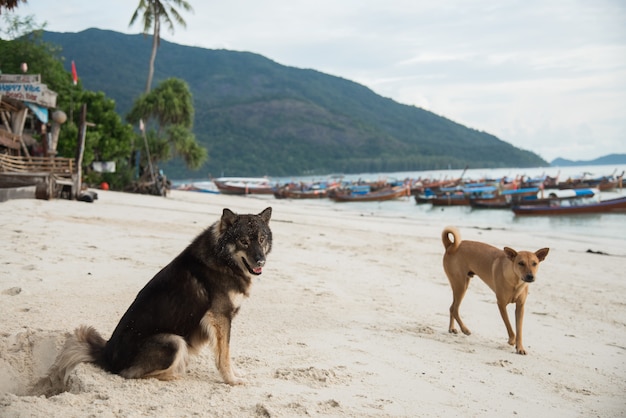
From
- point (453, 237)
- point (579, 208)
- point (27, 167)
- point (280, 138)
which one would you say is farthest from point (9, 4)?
point (280, 138)

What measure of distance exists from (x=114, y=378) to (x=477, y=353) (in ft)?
12.7

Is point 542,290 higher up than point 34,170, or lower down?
lower down

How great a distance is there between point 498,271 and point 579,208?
32629 millimetres

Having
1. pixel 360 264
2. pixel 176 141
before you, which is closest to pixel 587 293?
pixel 360 264

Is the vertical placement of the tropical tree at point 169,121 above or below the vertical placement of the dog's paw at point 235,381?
above

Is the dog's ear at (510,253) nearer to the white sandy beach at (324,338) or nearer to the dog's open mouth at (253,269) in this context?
the white sandy beach at (324,338)

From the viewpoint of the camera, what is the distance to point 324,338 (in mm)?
5531

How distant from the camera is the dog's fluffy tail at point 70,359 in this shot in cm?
388

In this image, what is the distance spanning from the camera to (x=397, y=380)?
4.46 meters

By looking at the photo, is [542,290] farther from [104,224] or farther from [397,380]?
[104,224]

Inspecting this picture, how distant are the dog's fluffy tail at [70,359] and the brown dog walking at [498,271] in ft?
14.3

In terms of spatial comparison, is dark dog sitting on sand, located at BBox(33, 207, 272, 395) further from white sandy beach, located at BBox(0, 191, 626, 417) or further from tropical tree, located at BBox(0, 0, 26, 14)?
tropical tree, located at BBox(0, 0, 26, 14)

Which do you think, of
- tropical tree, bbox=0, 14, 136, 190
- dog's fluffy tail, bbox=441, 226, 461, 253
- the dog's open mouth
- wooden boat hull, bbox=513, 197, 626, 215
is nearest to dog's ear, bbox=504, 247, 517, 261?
dog's fluffy tail, bbox=441, 226, 461, 253

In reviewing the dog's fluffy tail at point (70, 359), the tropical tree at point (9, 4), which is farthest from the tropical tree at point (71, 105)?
the dog's fluffy tail at point (70, 359)
